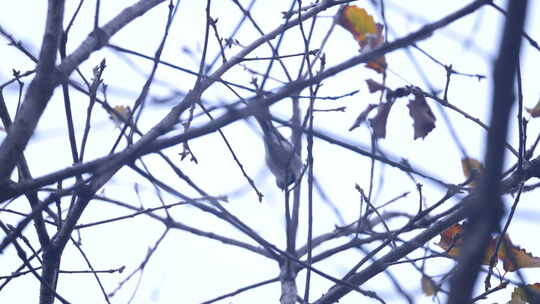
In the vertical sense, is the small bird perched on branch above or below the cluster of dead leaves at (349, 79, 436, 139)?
above

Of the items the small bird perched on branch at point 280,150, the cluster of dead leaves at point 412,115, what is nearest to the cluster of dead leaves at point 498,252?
the cluster of dead leaves at point 412,115

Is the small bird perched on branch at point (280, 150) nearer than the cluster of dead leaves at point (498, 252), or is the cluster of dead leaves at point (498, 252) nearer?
the small bird perched on branch at point (280, 150)

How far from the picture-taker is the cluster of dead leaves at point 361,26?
2.43m

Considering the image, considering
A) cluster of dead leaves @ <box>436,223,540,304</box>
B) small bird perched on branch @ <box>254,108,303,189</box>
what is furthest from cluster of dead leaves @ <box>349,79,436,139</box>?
cluster of dead leaves @ <box>436,223,540,304</box>

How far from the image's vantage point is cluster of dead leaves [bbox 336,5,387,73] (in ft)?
7.97

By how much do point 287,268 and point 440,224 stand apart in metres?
0.57

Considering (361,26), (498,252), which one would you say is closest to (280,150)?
(361,26)

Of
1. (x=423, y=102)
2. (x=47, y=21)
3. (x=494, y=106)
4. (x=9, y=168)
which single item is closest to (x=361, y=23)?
(x=423, y=102)

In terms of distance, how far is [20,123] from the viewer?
189cm

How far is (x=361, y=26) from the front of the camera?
2512mm

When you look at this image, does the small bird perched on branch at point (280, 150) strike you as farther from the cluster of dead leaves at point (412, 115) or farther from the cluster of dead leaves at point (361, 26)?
the cluster of dead leaves at point (361, 26)

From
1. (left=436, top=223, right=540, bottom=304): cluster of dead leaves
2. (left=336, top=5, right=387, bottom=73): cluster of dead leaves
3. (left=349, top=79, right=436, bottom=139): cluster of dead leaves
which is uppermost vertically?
(left=336, top=5, right=387, bottom=73): cluster of dead leaves

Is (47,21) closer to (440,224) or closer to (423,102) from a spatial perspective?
(423,102)

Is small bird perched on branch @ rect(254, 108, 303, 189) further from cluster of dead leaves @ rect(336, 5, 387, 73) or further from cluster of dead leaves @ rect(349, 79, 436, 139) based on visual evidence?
cluster of dead leaves @ rect(336, 5, 387, 73)
